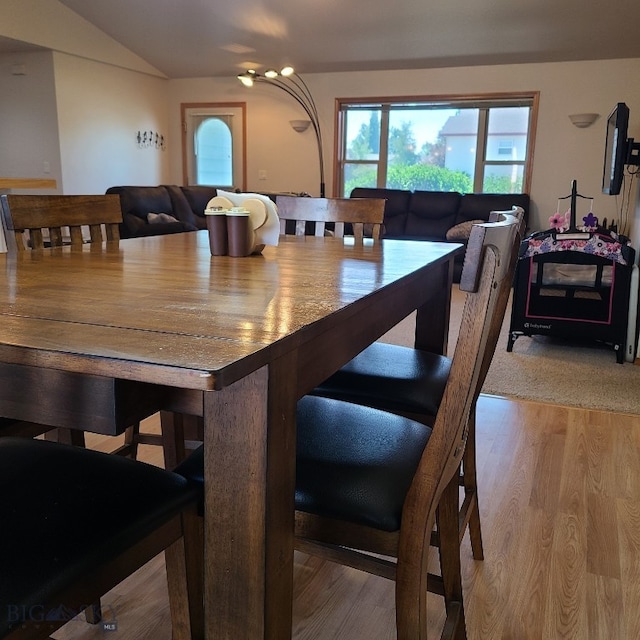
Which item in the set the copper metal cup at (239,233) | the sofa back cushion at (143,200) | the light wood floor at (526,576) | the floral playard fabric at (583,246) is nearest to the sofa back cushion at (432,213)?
the sofa back cushion at (143,200)

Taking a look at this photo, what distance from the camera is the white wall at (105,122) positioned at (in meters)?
6.52

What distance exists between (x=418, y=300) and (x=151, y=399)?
0.90 m

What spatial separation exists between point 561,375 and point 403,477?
8.24 ft

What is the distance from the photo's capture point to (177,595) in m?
1.02

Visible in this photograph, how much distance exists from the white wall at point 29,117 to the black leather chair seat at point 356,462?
20.7ft

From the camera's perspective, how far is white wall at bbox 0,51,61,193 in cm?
636

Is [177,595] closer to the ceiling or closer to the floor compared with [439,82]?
closer to the floor

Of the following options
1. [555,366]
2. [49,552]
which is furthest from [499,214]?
[555,366]

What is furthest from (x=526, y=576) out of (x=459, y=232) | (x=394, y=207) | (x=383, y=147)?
(x=383, y=147)

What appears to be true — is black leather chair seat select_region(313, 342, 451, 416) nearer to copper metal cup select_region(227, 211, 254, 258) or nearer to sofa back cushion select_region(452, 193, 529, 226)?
copper metal cup select_region(227, 211, 254, 258)

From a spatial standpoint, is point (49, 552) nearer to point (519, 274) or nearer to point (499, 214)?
point (499, 214)

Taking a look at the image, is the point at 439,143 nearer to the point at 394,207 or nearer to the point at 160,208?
the point at 394,207

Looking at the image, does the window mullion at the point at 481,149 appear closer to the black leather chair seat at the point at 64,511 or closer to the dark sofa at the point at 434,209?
the dark sofa at the point at 434,209

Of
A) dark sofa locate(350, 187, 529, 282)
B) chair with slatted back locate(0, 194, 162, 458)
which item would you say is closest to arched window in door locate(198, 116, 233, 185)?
dark sofa locate(350, 187, 529, 282)
